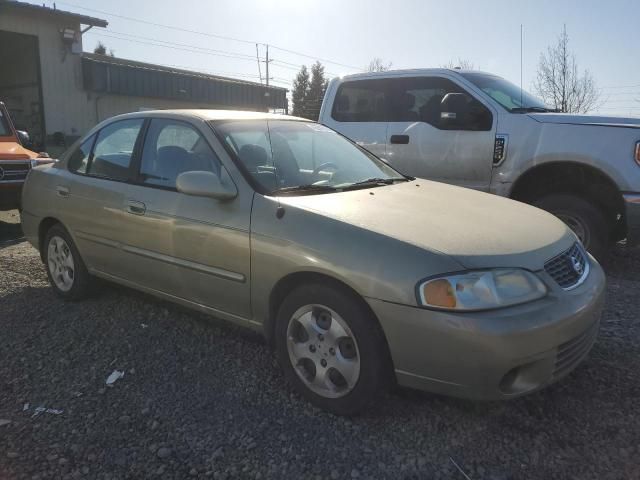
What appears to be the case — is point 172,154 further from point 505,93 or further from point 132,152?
point 505,93

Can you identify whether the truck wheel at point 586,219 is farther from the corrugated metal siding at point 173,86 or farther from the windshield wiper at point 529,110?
the corrugated metal siding at point 173,86

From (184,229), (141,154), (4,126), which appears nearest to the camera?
(184,229)

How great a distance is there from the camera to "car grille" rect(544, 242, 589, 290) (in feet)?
8.93

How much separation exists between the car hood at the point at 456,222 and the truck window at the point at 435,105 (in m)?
2.21

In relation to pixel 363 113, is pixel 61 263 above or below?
below

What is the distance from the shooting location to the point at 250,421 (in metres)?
2.78

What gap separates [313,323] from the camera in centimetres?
281

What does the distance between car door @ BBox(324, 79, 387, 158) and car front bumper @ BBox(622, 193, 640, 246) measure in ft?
8.44

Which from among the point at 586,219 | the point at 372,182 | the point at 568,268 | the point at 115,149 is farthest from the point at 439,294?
the point at 586,219

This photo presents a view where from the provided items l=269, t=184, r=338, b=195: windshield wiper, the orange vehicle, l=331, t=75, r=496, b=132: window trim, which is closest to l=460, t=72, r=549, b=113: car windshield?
l=331, t=75, r=496, b=132: window trim

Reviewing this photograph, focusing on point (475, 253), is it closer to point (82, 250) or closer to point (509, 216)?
point (509, 216)

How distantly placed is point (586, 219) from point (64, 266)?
471 centimetres

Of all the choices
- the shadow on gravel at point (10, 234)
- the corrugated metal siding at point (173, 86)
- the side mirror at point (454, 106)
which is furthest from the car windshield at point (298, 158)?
the corrugated metal siding at point (173, 86)

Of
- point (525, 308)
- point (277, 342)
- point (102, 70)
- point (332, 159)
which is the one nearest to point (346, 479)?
point (277, 342)
